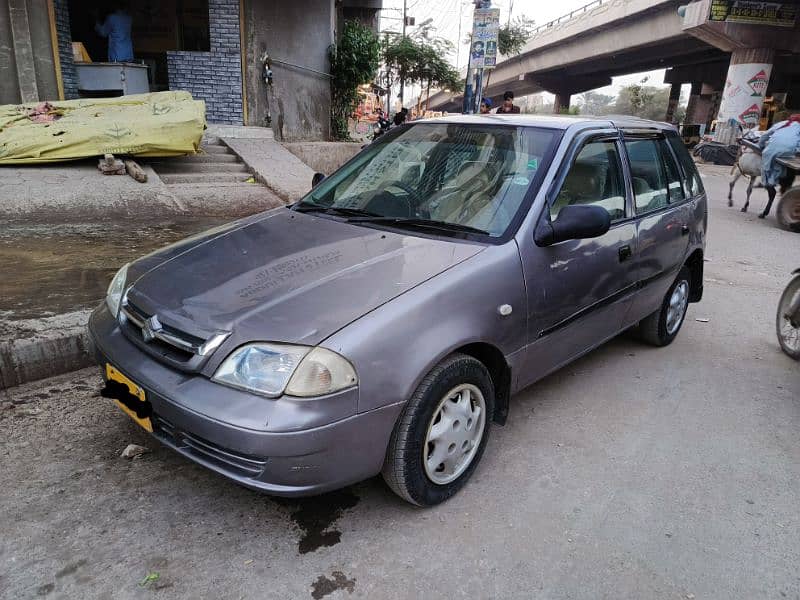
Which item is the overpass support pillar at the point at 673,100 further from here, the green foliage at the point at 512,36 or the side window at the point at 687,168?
the side window at the point at 687,168

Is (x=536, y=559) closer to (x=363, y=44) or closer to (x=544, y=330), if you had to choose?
(x=544, y=330)

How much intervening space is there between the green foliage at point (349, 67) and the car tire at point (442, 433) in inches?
449

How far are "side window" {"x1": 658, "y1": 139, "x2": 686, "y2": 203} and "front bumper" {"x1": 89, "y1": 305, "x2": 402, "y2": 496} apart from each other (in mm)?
2975

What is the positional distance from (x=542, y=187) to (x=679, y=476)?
62.0 inches

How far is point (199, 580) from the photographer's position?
2.08 m

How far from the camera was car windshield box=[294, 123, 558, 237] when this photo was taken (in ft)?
9.68

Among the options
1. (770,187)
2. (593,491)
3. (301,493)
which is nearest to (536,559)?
(593,491)

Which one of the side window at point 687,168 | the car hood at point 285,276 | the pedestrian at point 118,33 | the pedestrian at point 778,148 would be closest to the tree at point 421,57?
the pedestrian at point 118,33

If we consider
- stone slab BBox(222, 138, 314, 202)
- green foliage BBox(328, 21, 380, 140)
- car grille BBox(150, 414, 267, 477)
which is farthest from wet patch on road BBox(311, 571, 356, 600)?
green foliage BBox(328, 21, 380, 140)

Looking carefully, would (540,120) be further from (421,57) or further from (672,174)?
(421,57)

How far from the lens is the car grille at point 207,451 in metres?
2.09

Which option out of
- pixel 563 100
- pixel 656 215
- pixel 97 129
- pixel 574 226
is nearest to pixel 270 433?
pixel 574 226

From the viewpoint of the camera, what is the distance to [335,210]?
329 cm

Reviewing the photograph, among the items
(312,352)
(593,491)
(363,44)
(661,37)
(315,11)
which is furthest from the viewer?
(661,37)
